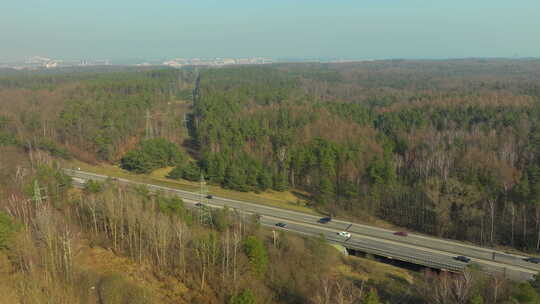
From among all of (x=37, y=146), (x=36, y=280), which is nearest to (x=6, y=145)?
(x=37, y=146)

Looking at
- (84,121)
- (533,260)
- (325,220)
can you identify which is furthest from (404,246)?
(84,121)

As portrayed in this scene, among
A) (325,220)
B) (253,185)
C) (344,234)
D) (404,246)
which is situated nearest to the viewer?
(404,246)

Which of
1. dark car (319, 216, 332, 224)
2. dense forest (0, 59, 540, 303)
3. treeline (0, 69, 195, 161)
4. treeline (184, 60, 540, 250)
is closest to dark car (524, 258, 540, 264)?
treeline (184, 60, 540, 250)

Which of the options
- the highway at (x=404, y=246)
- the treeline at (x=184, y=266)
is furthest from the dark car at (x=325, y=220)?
the treeline at (x=184, y=266)

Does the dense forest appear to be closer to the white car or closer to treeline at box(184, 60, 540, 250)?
treeline at box(184, 60, 540, 250)

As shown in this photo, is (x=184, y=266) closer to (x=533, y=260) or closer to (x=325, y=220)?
(x=325, y=220)
